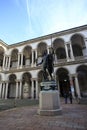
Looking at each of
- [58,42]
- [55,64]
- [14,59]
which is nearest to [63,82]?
[55,64]

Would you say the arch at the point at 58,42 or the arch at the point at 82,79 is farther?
the arch at the point at 58,42

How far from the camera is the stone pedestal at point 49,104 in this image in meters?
5.25

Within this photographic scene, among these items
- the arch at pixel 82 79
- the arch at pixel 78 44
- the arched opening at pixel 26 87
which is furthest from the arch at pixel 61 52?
the arched opening at pixel 26 87

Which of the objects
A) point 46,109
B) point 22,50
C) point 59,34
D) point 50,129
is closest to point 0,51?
point 22,50

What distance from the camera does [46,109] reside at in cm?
542

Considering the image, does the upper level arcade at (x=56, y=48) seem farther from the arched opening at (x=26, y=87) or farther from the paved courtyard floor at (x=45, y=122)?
the paved courtyard floor at (x=45, y=122)

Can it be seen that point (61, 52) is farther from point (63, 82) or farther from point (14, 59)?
point (14, 59)

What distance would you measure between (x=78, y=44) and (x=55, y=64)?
7.42 meters

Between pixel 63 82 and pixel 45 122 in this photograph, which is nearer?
pixel 45 122

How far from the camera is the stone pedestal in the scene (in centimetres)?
525

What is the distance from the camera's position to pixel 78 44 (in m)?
21.5

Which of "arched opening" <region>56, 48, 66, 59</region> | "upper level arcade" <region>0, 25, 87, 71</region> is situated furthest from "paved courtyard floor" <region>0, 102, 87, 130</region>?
"arched opening" <region>56, 48, 66, 59</region>

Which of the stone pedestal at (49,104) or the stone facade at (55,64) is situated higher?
the stone facade at (55,64)

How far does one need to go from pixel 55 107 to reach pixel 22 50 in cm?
1904
